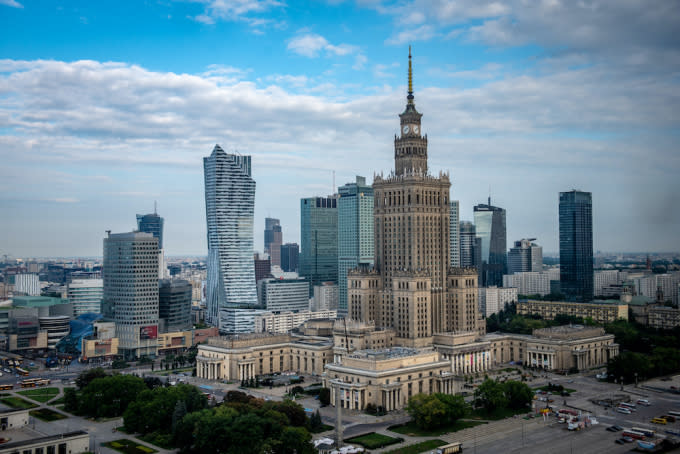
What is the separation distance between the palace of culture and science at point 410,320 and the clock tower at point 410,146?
27 cm

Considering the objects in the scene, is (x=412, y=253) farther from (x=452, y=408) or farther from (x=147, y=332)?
(x=147, y=332)

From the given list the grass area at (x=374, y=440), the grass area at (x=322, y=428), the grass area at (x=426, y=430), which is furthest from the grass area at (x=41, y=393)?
the grass area at (x=426, y=430)

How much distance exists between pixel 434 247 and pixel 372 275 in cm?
1818

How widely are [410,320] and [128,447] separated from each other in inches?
3037

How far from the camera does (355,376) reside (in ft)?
417

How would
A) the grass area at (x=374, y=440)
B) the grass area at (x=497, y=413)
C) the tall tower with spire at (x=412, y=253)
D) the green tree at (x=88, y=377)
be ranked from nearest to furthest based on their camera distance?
the grass area at (x=374, y=440) < the grass area at (x=497, y=413) < the green tree at (x=88, y=377) < the tall tower with spire at (x=412, y=253)

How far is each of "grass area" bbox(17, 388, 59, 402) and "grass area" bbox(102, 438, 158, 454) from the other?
42.5 metres

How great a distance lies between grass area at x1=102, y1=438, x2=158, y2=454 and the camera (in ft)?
326

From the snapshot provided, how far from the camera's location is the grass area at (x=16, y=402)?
130212 mm

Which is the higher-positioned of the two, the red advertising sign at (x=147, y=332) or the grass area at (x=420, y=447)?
the red advertising sign at (x=147, y=332)

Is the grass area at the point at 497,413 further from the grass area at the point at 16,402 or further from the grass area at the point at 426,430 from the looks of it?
the grass area at the point at 16,402

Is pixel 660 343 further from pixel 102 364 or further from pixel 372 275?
pixel 102 364

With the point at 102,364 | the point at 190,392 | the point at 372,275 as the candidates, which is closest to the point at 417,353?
the point at 372,275

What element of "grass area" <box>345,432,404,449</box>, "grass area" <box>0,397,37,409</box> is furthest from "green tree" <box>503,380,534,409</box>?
"grass area" <box>0,397,37,409</box>
